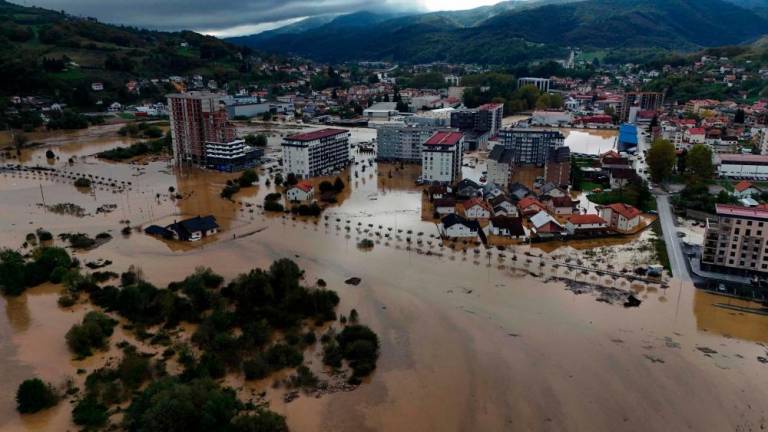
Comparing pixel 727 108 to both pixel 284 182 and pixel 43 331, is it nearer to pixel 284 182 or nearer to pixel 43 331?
pixel 284 182

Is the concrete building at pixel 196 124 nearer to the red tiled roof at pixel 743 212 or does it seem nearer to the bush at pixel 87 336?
the bush at pixel 87 336

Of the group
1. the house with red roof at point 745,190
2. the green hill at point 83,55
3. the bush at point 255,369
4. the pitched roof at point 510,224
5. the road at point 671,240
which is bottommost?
the bush at point 255,369

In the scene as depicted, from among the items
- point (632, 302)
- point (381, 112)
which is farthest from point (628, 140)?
point (632, 302)

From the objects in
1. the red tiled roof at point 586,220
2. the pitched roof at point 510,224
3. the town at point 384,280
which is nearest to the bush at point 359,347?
the town at point 384,280

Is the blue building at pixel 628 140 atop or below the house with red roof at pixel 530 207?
atop

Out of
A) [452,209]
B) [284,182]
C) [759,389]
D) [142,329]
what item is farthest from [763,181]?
[142,329]

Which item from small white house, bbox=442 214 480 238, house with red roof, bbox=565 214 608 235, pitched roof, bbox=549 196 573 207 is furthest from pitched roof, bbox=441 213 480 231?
pitched roof, bbox=549 196 573 207
